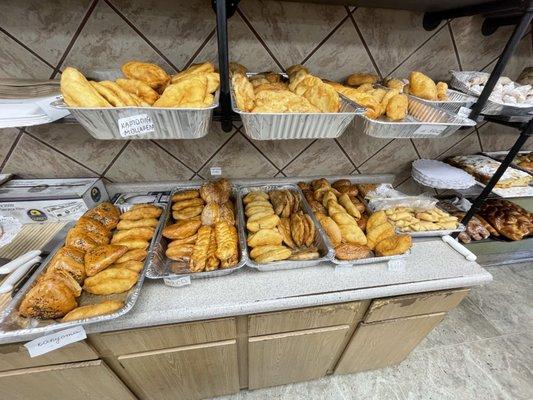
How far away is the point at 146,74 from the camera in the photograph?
0.77m

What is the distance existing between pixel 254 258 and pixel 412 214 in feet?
2.92

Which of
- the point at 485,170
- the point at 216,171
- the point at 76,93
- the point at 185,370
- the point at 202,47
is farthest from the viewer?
the point at 485,170

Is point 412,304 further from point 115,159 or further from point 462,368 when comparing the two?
point 115,159

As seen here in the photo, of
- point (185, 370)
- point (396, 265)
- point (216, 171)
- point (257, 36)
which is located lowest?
point (185, 370)

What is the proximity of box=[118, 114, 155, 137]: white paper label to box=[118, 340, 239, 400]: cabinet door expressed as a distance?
828 millimetres

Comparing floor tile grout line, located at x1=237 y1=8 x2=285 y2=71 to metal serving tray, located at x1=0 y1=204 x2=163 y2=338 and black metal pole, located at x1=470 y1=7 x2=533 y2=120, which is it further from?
metal serving tray, located at x1=0 y1=204 x2=163 y2=338

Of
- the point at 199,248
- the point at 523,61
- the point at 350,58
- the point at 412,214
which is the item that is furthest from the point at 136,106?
the point at 523,61

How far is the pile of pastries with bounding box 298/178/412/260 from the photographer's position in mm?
1005

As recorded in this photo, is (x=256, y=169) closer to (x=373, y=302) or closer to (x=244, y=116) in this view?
(x=244, y=116)

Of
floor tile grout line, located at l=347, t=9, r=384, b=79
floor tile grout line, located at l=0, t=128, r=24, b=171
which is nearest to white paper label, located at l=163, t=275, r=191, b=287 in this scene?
floor tile grout line, located at l=0, t=128, r=24, b=171

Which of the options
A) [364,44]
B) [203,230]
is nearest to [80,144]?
[203,230]

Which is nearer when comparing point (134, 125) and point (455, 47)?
point (134, 125)

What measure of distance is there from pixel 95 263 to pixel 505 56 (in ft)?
5.13

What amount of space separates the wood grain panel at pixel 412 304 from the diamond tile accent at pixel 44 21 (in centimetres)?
155
